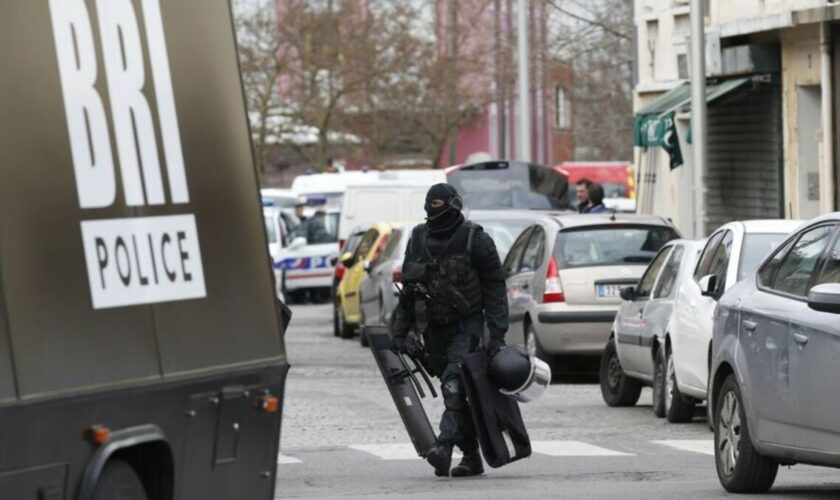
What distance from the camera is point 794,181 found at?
31.0m

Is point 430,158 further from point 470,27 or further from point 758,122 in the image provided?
point 758,122

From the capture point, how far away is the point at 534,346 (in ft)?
72.1

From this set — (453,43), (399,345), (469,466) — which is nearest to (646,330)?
(399,345)

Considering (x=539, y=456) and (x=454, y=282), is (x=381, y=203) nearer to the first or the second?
(x=539, y=456)

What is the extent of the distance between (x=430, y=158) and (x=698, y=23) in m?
40.2

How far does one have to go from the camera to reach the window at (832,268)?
1073 centimetres

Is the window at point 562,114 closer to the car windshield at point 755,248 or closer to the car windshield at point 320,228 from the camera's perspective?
the car windshield at point 320,228

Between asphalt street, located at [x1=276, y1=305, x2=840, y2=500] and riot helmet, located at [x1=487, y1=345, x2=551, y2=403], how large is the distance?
1.57 feet

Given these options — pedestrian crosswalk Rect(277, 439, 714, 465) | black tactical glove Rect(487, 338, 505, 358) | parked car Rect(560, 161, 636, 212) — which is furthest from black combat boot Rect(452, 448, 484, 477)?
parked car Rect(560, 161, 636, 212)

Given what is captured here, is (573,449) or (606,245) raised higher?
(606,245)

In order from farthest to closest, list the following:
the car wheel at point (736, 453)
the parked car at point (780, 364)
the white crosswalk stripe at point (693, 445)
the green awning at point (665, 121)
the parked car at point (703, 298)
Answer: the green awning at point (665, 121) < the parked car at point (703, 298) < the white crosswalk stripe at point (693, 445) < the car wheel at point (736, 453) < the parked car at point (780, 364)

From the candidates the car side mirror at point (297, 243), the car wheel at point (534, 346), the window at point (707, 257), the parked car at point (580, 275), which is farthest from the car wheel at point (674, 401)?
the car side mirror at point (297, 243)

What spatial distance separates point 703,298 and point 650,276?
268 cm

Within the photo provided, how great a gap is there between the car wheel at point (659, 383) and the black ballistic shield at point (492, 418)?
5158 millimetres
